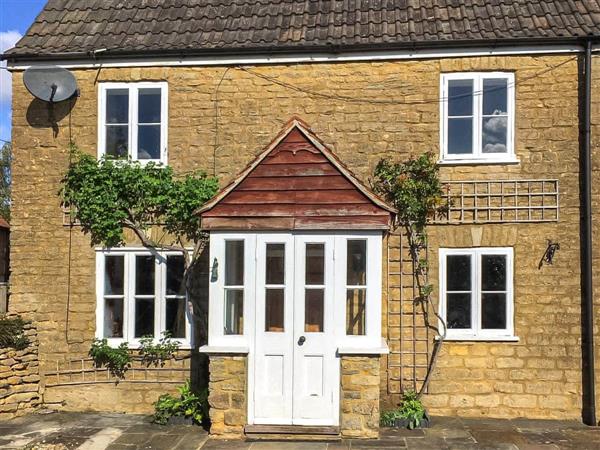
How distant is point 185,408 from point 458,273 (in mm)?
4450

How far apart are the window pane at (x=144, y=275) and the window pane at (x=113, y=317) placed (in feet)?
1.19

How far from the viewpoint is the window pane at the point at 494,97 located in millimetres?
8445

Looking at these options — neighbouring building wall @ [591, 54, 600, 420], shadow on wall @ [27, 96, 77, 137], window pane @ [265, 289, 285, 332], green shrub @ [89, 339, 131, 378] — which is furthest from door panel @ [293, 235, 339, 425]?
shadow on wall @ [27, 96, 77, 137]

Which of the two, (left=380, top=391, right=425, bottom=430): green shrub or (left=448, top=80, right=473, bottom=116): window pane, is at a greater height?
(left=448, top=80, right=473, bottom=116): window pane

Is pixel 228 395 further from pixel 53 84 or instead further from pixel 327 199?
pixel 53 84

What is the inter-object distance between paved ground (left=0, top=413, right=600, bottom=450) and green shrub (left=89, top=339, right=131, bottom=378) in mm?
744

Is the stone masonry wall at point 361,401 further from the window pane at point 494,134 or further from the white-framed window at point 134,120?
the white-framed window at point 134,120

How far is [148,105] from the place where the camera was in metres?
8.94

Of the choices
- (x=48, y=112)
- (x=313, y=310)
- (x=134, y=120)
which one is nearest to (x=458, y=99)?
(x=313, y=310)

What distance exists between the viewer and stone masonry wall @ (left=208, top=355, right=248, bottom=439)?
721 centimetres

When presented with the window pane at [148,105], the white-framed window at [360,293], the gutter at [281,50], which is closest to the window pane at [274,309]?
the white-framed window at [360,293]

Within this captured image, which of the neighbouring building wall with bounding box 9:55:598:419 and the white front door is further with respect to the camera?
the neighbouring building wall with bounding box 9:55:598:419

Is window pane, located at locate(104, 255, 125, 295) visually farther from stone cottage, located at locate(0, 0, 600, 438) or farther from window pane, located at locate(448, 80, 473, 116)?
window pane, located at locate(448, 80, 473, 116)

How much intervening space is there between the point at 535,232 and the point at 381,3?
175 inches
